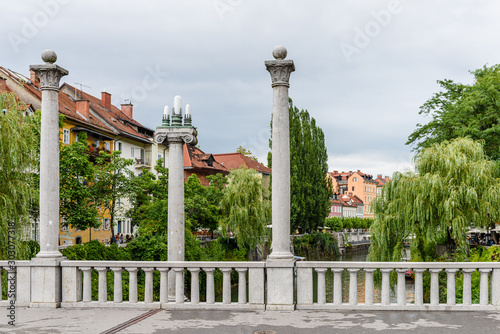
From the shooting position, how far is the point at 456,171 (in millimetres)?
20484

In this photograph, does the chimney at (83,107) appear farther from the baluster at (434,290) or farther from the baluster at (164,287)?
the baluster at (434,290)

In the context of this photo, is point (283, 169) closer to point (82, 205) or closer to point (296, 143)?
point (82, 205)

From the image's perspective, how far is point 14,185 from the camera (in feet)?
57.4

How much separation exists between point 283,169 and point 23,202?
10.7 meters

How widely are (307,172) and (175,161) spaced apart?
137ft

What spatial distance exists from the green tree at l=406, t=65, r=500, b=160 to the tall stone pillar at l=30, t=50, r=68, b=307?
78.3 ft

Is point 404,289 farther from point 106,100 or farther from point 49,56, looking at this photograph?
point 106,100

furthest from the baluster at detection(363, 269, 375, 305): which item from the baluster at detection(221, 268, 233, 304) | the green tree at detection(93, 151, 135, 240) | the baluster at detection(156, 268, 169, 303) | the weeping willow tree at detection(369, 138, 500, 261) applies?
the green tree at detection(93, 151, 135, 240)

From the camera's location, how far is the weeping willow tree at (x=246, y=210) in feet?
132

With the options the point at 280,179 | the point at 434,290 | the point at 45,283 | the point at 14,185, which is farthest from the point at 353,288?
the point at 14,185

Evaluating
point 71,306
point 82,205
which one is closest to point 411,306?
point 71,306

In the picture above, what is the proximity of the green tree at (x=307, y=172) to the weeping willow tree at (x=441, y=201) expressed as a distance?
2922cm

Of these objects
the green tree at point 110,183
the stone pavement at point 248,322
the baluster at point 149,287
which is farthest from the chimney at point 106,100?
the stone pavement at point 248,322

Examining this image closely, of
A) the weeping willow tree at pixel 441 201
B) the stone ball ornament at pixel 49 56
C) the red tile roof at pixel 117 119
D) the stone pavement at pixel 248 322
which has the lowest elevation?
the stone pavement at pixel 248 322
